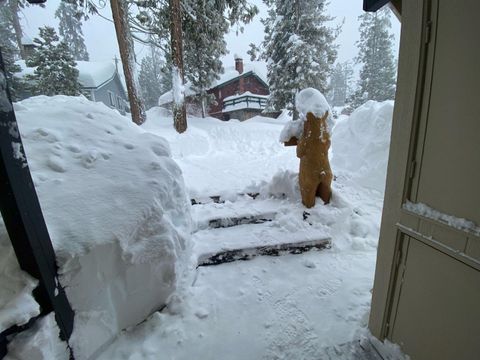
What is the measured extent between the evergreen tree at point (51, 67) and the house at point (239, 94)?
23.8ft

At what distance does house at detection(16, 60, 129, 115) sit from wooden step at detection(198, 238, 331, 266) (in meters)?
15.6

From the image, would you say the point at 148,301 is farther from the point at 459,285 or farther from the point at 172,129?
the point at 172,129

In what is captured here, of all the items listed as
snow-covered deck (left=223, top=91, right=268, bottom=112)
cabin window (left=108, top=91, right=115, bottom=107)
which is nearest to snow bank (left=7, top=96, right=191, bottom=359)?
snow-covered deck (left=223, top=91, right=268, bottom=112)

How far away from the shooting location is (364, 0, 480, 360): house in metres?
1.01

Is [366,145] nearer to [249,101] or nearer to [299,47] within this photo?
[299,47]

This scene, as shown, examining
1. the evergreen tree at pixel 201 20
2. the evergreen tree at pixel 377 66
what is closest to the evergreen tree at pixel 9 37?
the evergreen tree at pixel 201 20

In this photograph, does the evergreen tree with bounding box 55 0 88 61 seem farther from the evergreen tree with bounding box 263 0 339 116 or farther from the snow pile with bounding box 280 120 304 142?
the snow pile with bounding box 280 120 304 142

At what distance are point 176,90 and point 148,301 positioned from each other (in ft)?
27.3

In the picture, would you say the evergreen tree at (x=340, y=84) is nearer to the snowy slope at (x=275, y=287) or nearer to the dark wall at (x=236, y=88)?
the dark wall at (x=236, y=88)

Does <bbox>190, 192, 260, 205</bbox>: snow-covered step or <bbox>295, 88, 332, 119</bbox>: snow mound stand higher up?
<bbox>295, 88, 332, 119</bbox>: snow mound

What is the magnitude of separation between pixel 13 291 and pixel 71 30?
3669 centimetres

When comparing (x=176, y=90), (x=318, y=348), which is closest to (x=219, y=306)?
(x=318, y=348)

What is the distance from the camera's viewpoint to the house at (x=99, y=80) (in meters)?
15.0

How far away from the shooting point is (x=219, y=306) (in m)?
2.18
